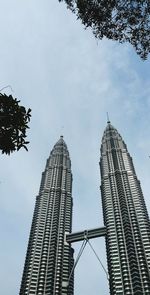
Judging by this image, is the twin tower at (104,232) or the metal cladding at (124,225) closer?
the metal cladding at (124,225)

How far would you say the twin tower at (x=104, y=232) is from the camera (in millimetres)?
117000

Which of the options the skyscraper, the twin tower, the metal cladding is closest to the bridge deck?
the twin tower

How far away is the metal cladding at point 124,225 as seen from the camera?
378 feet

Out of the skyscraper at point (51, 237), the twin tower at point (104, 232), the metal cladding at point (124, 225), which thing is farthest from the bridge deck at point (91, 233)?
the skyscraper at point (51, 237)

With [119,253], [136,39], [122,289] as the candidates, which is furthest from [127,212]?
[136,39]

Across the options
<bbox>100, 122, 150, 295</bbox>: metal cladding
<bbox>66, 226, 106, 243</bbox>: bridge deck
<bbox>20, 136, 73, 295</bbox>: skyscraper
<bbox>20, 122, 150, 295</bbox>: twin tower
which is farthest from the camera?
<bbox>20, 136, 73, 295</bbox>: skyscraper

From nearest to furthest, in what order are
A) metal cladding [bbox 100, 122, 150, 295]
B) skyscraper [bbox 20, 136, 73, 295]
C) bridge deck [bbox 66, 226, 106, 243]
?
1. bridge deck [bbox 66, 226, 106, 243]
2. metal cladding [bbox 100, 122, 150, 295]
3. skyscraper [bbox 20, 136, 73, 295]

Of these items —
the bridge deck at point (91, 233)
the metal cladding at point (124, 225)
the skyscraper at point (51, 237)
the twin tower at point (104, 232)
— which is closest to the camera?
the bridge deck at point (91, 233)

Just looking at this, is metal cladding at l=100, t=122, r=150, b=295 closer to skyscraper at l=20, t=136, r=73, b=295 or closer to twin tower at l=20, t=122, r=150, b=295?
twin tower at l=20, t=122, r=150, b=295

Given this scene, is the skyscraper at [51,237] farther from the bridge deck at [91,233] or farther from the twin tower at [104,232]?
the bridge deck at [91,233]

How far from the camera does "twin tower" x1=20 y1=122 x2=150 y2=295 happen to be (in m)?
117

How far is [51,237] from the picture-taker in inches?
5379

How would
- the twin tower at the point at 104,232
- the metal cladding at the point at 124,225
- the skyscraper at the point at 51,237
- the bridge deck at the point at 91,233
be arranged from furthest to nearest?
the skyscraper at the point at 51,237
the twin tower at the point at 104,232
the metal cladding at the point at 124,225
the bridge deck at the point at 91,233

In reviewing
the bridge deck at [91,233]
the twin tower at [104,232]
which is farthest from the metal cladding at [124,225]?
the bridge deck at [91,233]
